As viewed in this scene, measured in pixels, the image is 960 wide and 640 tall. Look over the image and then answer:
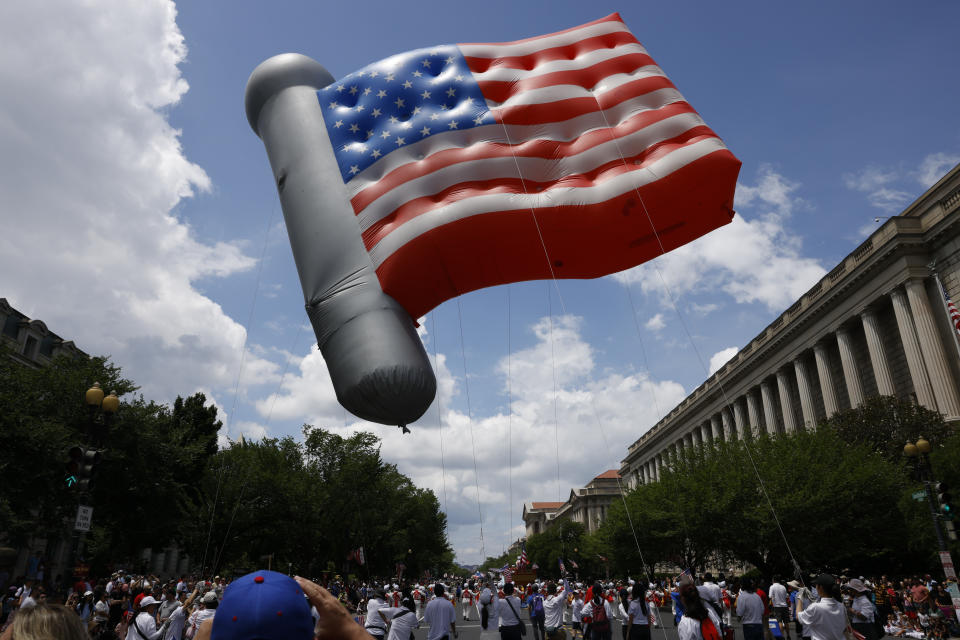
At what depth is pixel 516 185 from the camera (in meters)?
10.5

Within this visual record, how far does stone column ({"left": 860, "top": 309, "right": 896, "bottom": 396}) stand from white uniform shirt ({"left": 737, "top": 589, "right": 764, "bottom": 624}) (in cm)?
3581

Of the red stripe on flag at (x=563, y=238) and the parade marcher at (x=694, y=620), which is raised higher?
the red stripe on flag at (x=563, y=238)

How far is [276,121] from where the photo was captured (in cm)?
1134

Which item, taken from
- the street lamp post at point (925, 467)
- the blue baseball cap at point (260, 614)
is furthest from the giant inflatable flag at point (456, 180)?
the street lamp post at point (925, 467)

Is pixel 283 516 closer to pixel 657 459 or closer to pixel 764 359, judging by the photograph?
pixel 764 359

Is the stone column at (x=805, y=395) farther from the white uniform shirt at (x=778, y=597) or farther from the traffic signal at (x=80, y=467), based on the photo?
the traffic signal at (x=80, y=467)

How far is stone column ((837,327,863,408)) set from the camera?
4678 centimetres

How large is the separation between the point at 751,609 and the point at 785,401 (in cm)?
5033

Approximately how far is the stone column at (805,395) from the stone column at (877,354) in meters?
7.74

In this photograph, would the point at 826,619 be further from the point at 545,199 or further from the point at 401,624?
the point at 545,199

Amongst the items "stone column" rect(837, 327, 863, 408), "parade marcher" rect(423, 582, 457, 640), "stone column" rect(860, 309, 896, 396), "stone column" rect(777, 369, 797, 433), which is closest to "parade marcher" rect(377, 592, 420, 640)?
"parade marcher" rect(423, 582, 457, 640)

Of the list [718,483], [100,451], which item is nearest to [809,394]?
[718,483]

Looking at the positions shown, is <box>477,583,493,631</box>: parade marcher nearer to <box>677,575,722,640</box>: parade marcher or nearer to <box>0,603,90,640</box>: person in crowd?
<box>677,575,722,640</box>: parade marcher

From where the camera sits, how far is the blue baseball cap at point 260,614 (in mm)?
1852
